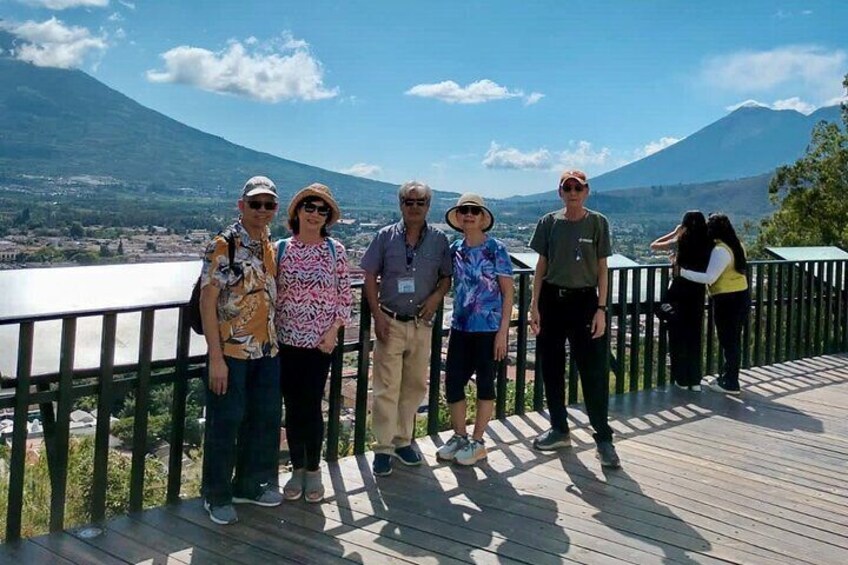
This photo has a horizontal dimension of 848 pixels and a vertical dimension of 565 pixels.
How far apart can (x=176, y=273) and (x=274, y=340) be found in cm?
70

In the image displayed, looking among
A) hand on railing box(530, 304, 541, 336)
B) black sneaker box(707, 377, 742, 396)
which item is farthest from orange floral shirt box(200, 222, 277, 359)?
black sneaker box(707, 377, 742, 396)

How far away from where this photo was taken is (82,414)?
323 cm

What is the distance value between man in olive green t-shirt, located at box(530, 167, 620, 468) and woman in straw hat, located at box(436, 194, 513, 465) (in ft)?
1.09

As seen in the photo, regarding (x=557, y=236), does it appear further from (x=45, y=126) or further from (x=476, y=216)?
(x=45, y=126)

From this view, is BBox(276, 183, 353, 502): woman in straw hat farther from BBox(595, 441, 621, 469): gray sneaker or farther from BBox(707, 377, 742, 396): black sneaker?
BBox(707, 377, 742, 396): black sneaker

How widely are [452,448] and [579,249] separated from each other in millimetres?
1284

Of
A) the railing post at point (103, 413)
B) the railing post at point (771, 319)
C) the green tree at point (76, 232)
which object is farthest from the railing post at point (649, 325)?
the green tree at point (76, 232)

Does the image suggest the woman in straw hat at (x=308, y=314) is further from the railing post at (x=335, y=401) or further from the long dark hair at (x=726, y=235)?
the long dark hair at (x=726, y=235)

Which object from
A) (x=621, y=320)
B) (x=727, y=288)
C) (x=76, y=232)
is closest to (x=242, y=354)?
(x=621, y=320)

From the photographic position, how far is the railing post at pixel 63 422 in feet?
9.77

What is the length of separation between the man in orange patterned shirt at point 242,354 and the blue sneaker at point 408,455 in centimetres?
84

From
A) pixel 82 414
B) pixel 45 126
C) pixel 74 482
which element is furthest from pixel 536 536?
pixel 45 126

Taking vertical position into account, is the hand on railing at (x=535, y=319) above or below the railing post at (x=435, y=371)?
above

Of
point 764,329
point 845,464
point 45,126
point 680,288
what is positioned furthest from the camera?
point 45,126
